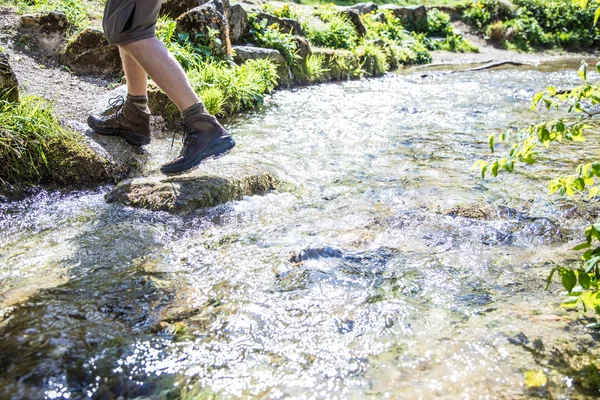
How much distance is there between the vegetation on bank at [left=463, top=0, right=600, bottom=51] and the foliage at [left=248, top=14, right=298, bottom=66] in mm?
10527

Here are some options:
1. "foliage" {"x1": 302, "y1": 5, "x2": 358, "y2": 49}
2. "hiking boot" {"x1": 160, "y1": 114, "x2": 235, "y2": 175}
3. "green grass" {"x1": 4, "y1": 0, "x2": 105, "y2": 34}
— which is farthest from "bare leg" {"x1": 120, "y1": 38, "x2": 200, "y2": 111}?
"foliage" {"x1": 302, "y1": 5, "x2": 358, "y2": 49}

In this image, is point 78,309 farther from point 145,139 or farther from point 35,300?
point 145,139

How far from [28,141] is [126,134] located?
80cm

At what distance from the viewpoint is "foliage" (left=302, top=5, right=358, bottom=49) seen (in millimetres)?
11023

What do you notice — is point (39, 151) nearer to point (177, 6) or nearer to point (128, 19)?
point (128, 19)

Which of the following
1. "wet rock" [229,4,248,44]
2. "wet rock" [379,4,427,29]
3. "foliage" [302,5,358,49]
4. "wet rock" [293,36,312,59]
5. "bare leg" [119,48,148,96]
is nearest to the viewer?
"bare leg" [119,48,148,96]

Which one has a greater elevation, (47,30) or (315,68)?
(47,30)

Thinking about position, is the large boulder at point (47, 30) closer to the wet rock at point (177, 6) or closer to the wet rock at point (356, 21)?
the wet rock at point (177, 6)

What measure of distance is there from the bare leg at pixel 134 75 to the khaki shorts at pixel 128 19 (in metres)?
0.47

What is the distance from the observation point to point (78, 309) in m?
2.06

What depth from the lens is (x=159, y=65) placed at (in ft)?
10.5

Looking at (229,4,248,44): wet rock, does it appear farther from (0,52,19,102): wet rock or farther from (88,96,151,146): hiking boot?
(0,52,19,102): wet rock

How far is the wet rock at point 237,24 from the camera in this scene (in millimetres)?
8680

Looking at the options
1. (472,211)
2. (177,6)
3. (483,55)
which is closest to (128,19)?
(472,211)
